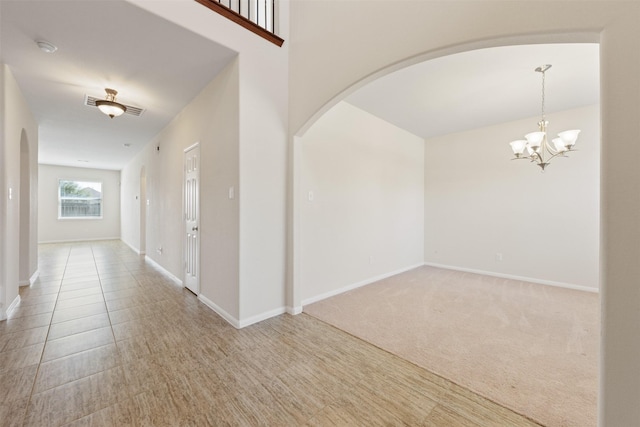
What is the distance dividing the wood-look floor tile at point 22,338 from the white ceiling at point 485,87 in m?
4.32

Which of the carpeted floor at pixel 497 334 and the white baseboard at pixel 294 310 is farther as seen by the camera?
the white baseboard at pixel 294 310

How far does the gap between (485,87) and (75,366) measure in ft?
16.5

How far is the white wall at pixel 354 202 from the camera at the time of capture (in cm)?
343

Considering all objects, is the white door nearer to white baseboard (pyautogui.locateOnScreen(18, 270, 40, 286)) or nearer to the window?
white baseboard (pyautogui.locateOnScreen(18, 270, 40, 286))

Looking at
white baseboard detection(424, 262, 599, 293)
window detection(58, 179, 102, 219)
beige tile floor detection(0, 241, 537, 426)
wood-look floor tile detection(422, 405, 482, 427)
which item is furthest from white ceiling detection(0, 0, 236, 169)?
window detection(58, 179, 102, 219)

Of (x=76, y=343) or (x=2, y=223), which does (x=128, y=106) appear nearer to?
(x=2, y=223)

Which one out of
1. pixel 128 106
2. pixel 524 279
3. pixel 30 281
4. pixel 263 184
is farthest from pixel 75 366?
pixel 524 279

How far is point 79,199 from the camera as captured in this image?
29.2ft

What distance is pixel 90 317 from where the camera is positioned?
2.81m

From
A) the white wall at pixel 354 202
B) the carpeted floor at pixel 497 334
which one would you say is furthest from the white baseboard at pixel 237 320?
the white wall at pixel 354 202

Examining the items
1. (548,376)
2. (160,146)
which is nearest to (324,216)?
(548,376)

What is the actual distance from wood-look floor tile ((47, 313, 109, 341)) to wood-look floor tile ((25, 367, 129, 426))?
3.19 ft

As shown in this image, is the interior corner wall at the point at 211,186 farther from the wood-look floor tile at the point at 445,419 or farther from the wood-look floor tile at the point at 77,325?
the wood-look floor tile at the point at 445,419

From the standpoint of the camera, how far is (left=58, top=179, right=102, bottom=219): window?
859 centimetres
